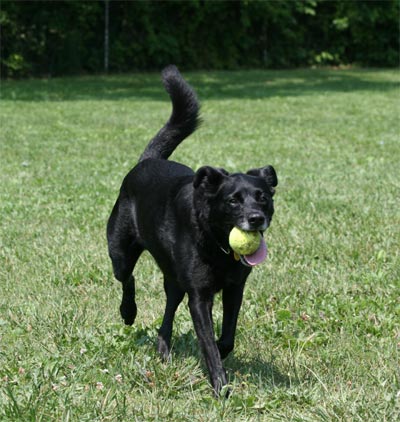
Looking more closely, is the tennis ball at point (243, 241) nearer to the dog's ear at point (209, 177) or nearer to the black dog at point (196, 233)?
the black dog at point (196, 233)

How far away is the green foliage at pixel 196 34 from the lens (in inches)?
1010

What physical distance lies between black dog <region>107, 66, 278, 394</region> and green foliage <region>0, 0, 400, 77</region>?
22.3 m

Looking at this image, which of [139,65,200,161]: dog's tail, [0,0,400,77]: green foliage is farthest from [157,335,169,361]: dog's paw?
[0,0,400,77]: green foliage

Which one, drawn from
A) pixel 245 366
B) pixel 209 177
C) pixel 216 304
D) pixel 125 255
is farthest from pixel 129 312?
pixel 209 177

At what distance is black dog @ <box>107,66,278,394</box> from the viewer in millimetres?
3086

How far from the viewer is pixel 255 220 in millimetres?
2965

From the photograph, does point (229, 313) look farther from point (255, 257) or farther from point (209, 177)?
point (209, 177)

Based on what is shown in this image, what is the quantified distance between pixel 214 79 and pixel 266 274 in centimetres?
2087

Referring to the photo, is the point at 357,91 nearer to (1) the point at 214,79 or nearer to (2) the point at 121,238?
(1) the point at 214,79

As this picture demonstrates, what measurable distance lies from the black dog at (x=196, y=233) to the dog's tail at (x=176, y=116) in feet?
1.19

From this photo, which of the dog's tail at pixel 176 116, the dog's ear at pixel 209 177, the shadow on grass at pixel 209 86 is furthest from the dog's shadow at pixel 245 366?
the shadow on grass at pixel 209 86

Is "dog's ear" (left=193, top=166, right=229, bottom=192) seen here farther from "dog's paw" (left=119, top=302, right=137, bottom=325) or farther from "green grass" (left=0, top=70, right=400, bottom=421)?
"dog's paw" (left=119, top=302, right=137, bottom=325)

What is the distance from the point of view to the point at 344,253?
519cm

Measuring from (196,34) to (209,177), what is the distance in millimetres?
27720
